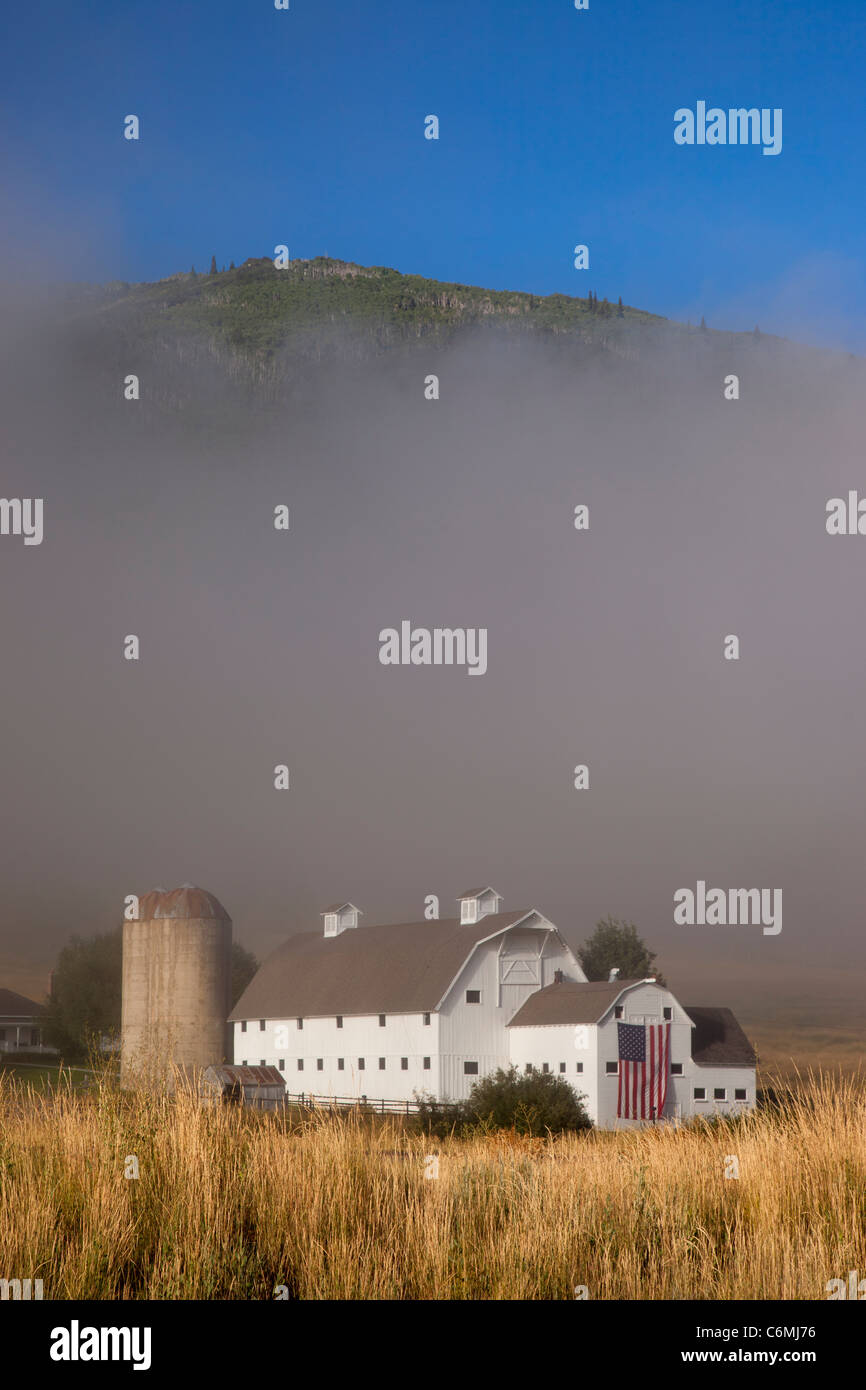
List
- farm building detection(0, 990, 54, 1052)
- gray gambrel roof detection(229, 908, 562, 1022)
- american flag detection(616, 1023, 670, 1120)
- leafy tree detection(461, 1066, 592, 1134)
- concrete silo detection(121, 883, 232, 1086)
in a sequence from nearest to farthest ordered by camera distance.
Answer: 1. leafy tree detection(461, 1066, 592, 1134)
2. american flag detection(616, 1023, 670, 1120)
3. gray gambrel roof detection(229, 908, 562, 1022)
4. concrete silo detection(121, 883, 232, 1086)
5. farm building detection(0, 990, 54, 1052)

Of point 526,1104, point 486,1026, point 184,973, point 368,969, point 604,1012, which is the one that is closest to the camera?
point 526,1104

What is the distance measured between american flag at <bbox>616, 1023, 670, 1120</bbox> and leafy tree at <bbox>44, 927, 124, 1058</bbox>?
5070cm

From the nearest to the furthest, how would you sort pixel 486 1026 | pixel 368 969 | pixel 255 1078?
pixel 486 1026, pixel 255 1078, pixel 368 969

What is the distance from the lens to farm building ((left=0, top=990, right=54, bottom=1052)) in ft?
393

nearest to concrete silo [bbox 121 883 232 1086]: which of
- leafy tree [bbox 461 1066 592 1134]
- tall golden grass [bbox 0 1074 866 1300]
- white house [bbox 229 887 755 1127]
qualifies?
white house [bbox 229 887 755 1127]

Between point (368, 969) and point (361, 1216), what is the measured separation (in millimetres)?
55751

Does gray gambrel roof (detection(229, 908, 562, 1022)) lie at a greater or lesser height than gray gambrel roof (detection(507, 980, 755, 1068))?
greater

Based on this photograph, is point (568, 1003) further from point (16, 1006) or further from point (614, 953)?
point (16, 1006)

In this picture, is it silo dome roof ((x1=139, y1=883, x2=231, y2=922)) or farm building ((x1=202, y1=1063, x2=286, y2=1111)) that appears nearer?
farm building ((x1=202, y1=1063, x2=286, y2=1111))

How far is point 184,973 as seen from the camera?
75.0 meters

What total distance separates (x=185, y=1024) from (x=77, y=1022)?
25.2m

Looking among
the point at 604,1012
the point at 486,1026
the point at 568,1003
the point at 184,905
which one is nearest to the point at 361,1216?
the point at 604,1012

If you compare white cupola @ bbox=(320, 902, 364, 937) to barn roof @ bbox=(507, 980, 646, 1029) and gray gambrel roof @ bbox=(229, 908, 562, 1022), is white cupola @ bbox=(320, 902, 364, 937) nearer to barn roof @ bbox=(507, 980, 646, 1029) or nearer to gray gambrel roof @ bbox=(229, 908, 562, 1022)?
gray gambrel roof @ bbox=(229, 908, 562, 1022)

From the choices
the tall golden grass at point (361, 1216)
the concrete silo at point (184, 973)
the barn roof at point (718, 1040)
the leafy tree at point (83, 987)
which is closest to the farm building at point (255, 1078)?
the concrete silo at point (184, 973)
